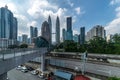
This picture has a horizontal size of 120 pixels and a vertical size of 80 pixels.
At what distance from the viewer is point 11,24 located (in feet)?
503

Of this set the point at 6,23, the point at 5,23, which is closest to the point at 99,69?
the point at 5,23

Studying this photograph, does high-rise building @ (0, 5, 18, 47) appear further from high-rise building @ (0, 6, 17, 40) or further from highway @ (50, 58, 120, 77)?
highway @ (50, 58, 120, 77)

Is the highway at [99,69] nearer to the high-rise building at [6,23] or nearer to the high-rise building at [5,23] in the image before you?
the high-rise building at [6,23]

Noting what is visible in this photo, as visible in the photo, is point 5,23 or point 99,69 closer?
point 99,69

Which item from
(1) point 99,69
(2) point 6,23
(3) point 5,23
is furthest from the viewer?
(2) point 6,23

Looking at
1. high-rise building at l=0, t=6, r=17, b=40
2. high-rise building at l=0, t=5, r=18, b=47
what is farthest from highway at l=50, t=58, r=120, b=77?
high-rise building at l=0, t=6, r=17, b=40

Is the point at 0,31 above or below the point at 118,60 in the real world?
above

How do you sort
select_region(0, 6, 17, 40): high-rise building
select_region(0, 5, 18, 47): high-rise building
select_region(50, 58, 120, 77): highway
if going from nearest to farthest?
select_region(50, 58, 120, 77): highway < select_region(0, 5, 18, 47): high-rise building < select_region(0, 6, 17, 40): high-rise building

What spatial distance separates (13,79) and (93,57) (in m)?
25.1

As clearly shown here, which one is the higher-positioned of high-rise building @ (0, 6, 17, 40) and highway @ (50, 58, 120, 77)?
high-rise building @ (0, 6, 17, 40)

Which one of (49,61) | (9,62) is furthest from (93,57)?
(9,62)

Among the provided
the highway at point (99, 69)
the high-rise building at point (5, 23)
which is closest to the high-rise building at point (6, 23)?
the high-rise building at point (5, 23)

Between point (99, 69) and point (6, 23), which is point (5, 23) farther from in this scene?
point (99, 69)

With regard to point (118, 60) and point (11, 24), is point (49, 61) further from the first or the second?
point (11, 24)
